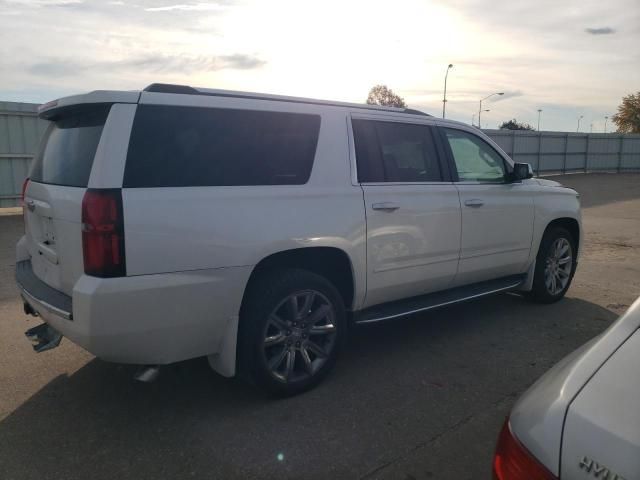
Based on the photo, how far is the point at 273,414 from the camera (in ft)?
10.9

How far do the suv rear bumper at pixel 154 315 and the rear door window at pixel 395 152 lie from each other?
133cm

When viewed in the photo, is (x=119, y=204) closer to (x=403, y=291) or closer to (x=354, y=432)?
(x=354, y=432)

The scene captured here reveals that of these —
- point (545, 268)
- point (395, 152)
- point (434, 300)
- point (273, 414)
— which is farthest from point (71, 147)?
point (545, 268)

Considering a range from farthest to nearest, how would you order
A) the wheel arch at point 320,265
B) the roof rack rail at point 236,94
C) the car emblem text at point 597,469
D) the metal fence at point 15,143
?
the metal fence at point 15,143, the wheel arch at point 320,265, the roof rack rail at point 236,94, the car emblem text at point 597,469

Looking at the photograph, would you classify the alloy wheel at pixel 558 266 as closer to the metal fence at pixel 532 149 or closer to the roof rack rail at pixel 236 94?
the roof rack rail at pixel 236 94

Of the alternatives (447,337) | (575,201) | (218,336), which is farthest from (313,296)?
(575,201)

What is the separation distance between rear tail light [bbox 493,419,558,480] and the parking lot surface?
1.25m

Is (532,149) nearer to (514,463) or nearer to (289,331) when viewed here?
(289,331)

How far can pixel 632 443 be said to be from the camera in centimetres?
120

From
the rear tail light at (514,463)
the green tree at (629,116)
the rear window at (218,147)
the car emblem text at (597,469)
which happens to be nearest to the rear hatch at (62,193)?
the rear window at (218,147)

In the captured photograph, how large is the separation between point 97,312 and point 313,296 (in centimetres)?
136

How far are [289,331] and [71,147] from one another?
1.75m

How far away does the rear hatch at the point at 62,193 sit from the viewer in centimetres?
291

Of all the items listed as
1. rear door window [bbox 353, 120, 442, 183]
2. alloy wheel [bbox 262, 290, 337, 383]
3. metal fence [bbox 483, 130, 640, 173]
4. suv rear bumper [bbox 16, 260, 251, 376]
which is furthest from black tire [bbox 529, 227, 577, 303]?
metal fence [bbox 483, 130, 640, 173]
